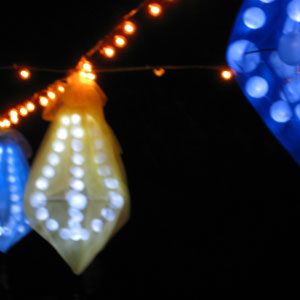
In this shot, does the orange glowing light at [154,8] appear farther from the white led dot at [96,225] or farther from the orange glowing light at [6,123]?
the orange glowing light at [6,123]

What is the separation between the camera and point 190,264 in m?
2.93

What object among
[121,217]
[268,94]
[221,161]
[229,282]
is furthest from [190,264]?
[268,94]

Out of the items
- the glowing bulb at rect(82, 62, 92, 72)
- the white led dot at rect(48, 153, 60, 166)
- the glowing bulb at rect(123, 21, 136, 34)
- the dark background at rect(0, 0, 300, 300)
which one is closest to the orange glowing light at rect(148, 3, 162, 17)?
the glowing bulb at rect(123, 21, 136, 34)

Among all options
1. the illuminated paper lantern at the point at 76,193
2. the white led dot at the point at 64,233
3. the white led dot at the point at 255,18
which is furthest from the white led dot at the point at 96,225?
the white led dot at the point at 255,18

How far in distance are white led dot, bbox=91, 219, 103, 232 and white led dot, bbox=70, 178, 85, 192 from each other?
15 centimetres

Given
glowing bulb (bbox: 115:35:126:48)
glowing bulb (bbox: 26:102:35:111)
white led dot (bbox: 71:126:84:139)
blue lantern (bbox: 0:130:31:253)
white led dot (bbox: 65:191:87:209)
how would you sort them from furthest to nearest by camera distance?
glowing bulb (bbox: 26:102:35:111)
blue lantern (bbox: 0:130:31:253)
glowing bulb (bbox: 115:35:126:48)
white led dot (bbox: 71:126:84:139)
white led dot (bbox: 65:191:87:209)

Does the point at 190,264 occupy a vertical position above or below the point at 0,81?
below

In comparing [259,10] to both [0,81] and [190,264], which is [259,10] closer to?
[190,264]

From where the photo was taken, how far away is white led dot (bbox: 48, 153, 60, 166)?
171 cm

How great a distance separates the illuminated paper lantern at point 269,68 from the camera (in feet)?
3.25

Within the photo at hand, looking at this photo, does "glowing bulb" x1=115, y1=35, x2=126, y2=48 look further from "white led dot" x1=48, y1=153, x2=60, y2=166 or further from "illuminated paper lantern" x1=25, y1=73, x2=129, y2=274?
"white led dot" x1=48, y1=153, x2=60, y2=166

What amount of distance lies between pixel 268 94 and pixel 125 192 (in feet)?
2.87

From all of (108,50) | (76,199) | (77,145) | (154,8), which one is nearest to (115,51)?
(108,50)

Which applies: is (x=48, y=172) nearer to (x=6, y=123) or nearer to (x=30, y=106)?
(x=30, y=106)
